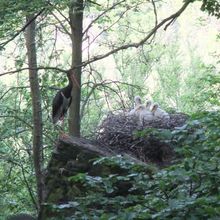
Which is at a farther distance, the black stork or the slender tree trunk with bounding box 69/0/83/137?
the slender tree trunk with bounding box 69/0/83/137

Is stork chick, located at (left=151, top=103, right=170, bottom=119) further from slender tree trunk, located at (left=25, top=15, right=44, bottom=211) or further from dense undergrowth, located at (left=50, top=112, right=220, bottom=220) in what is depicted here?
dense undergrowth, located at (left=50, top=112, right=220, bottom=220)

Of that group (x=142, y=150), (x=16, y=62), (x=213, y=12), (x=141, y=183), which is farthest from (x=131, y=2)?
(x=141, y=183)

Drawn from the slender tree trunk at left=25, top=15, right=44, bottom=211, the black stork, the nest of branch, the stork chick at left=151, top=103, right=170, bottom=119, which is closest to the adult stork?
the black stork

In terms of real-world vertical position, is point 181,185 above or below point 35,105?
below

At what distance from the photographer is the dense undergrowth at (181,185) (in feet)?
10.5

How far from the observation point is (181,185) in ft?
11.5

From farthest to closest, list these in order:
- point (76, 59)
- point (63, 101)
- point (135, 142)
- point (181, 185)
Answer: point (76, 59) → point (63, 101) → point (135, 142) → point (181, 185)

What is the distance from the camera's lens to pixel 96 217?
354 cm

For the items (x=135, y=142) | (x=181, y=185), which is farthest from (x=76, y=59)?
(x=181, y=185)

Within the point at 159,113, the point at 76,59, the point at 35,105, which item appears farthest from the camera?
the point at 35,105

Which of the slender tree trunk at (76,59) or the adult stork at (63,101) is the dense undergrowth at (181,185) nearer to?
the adult stork at (63,101)

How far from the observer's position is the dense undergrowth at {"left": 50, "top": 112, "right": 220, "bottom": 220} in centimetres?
321

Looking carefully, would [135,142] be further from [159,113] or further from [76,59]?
[76,59]

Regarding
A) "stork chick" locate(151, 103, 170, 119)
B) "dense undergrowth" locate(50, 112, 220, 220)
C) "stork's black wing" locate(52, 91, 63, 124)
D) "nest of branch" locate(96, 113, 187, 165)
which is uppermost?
"stork's black wing" locate(52, 91, 63, 124)
